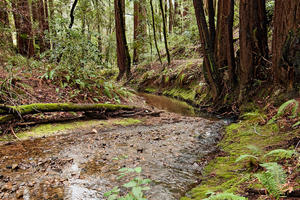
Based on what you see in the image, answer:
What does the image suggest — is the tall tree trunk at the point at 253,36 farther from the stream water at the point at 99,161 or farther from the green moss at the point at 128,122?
the green moss at the point at 128,122

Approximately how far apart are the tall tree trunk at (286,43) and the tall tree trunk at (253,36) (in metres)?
0.95

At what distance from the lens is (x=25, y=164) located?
8.82 ft

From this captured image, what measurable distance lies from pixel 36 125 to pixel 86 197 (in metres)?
2.96

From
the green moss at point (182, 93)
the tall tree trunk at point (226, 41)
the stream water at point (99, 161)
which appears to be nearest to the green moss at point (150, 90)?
the green moss at point (182, 93)

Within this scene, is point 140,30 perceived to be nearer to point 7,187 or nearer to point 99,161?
point 99,161

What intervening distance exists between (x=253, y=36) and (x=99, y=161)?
483 centimetres

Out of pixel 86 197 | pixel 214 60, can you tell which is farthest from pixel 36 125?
pixel 214 60

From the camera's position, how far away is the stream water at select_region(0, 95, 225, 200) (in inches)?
84.8

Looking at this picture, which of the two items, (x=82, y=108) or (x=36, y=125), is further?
(x=82, y=108)

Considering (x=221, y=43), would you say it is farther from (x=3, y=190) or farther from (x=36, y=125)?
(x=3, y=190)

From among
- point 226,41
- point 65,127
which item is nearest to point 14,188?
point 65,127

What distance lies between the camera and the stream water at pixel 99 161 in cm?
215

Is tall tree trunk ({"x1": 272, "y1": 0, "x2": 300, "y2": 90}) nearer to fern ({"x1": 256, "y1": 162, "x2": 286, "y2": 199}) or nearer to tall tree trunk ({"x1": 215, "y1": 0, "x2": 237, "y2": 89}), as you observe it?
tall tree trunk ({"x1": 215, "y1": 0, "x2": 237, "y2": 89})

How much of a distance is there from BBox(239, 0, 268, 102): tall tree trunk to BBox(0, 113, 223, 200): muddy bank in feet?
6.78
